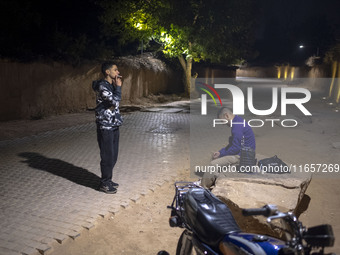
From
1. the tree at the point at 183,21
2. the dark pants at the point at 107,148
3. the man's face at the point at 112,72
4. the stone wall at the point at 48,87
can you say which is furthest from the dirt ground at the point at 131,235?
the tree at the point at 183,21

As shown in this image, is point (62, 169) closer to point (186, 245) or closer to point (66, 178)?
point (66, 178)

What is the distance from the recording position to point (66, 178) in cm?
636

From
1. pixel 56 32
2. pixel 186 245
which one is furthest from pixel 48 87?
pixel 186 245

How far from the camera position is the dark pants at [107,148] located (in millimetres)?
5293

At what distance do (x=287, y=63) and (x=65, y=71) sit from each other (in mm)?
52785

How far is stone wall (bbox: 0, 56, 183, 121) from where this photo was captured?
12.4 m

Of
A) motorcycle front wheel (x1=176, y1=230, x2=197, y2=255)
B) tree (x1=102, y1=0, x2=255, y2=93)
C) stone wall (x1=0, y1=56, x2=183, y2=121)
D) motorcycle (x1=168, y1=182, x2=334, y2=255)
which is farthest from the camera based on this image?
tree (x1=102, y1=0, x2=255, y2=93)

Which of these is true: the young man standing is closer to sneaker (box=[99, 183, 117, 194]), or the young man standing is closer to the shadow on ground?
sneaker (box=[99, 183, 117, 194])

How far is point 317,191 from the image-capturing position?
5988 millimetres

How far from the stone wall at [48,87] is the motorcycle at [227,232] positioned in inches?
437

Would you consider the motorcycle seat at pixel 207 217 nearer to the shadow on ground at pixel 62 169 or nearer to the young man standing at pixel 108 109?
the young man standing at pixel 108 109

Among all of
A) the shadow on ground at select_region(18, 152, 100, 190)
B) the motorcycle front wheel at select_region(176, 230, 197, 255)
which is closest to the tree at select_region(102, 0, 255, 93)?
the shadow on ground at select_region(18, 152, 100, 190)

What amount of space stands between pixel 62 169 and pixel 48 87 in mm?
8146

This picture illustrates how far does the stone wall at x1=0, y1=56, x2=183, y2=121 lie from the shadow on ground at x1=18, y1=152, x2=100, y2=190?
541 cm
